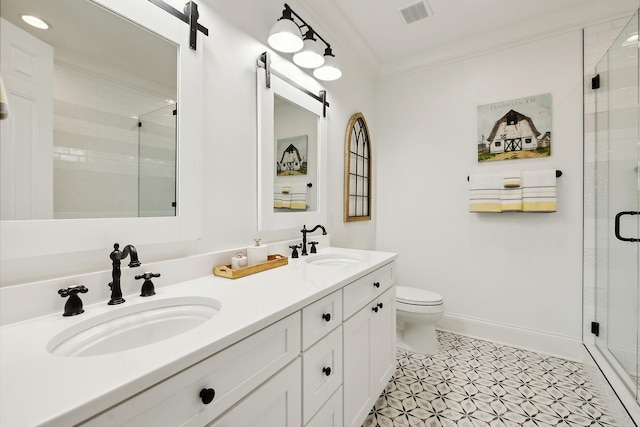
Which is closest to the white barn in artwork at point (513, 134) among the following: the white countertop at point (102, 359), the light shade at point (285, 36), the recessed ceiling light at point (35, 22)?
the light shade at point (285, 36)

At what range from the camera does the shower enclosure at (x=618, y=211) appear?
1655 millimetres

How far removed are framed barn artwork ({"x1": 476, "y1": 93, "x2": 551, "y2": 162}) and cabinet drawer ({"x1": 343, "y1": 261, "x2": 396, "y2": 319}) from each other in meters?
1.45

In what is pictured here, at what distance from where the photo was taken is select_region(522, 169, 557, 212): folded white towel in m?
2.10

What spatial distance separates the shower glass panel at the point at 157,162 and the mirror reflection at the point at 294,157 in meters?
0.61

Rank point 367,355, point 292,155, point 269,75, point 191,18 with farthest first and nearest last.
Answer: point 292,155 < point 269,75 < point 367,355 < point 191,18

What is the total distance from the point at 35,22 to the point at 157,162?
49 cm

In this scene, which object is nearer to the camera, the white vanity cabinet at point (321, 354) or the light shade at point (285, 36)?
the white vanity cabinet at point (321, 354)

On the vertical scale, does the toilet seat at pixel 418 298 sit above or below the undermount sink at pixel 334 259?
below

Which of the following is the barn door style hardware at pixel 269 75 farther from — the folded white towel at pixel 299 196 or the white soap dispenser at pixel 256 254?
the white soap dispenser at pixel 256 254

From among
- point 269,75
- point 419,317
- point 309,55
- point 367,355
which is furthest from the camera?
point 419,317

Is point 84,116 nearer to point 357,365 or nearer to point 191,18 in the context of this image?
point 191,18

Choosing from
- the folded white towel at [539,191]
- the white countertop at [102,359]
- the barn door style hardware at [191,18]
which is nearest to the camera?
the white countertop at [102,359]

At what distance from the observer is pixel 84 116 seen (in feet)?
2.94

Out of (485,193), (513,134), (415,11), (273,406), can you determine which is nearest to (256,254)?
(273,406)
